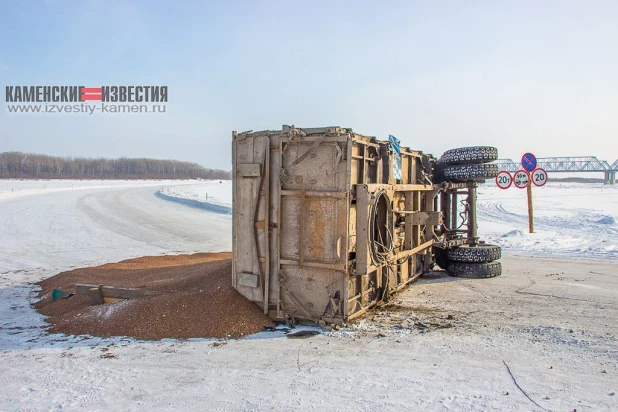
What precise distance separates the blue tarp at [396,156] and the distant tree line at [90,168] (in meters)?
128

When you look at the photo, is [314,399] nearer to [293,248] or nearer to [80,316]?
[293,248]

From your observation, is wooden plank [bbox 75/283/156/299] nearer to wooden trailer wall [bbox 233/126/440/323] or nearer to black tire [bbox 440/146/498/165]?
wooden trailer wall [bbox 233/126/440/323]

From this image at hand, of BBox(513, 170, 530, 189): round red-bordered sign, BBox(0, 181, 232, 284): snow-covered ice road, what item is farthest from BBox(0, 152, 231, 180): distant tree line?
BBox(513, 170, 530, 189): round red-bordered sign

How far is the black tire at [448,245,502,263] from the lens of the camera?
9695 millimetres

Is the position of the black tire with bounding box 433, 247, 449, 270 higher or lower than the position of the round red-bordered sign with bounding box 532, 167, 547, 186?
lower

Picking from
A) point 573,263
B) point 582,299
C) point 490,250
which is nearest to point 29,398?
point 582,299

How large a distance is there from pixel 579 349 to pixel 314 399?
130 inches

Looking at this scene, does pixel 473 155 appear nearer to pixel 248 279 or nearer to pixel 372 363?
pixel 248 279

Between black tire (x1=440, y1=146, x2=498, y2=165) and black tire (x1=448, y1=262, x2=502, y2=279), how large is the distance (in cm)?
226

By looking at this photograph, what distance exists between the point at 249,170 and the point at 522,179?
1172cm

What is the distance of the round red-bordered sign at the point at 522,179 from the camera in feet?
49.4

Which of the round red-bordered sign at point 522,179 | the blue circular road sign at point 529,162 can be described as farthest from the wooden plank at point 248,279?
the round red-bordered sign at point 522,179

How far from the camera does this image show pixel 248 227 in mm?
6621

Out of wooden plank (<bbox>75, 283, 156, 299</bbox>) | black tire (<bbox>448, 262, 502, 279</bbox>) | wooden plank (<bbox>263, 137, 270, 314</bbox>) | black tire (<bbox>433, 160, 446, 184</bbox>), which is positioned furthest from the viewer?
black tire (<bbox>433, 160, 446, 184</bbox>)
